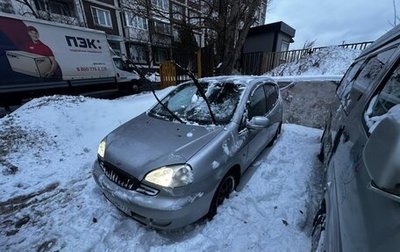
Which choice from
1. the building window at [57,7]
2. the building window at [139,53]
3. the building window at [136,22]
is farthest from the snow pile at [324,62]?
the building window at [57,7]

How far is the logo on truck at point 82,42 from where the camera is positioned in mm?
9062

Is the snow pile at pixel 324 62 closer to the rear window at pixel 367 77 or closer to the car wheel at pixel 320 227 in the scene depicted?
the rear window at pixel 367 77

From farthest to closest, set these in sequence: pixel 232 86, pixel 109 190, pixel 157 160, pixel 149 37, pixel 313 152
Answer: pixel 149 37 < pixel 313 152 < pixel 232 86 < pixel 109 190 < pixel 157 160

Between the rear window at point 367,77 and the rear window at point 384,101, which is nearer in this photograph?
the rear window at point 384,101

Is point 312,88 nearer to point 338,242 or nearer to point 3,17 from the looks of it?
point 338,242

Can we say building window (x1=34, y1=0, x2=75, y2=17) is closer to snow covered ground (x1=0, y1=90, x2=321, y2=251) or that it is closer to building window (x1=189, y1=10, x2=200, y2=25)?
building window (x1=189, y1=10, x2=200, y2=25)

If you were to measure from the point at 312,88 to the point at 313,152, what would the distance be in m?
2.14

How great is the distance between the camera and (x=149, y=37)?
23.6m

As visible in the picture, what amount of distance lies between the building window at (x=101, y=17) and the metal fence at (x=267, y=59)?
15723mm

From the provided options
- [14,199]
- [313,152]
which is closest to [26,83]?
[14,199]

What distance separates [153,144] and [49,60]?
888cm

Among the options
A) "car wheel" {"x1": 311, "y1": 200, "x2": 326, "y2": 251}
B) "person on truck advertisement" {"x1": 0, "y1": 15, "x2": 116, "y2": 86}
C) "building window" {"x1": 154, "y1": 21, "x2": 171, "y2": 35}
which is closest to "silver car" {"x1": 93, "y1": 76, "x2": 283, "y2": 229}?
"car wheel" {"x1": 311, "y1": 200, "x2": 326, "y2": 251}

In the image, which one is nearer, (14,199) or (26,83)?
(14,199)

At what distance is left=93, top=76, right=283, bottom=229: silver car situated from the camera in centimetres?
197
